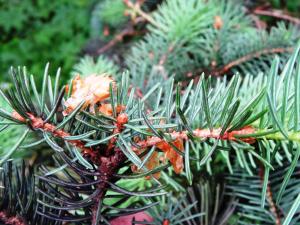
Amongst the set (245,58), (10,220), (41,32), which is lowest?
(10,220)

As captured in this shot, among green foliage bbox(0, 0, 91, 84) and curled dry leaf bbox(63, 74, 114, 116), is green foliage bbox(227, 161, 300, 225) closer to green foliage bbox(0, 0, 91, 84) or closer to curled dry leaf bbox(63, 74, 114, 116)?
curled dry leaf bbox(63, 74, 114, 116)

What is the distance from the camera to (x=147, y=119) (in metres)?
0.21

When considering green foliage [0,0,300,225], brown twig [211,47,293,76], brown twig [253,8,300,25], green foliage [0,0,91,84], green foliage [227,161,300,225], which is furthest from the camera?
green foliage [0,0,91,84]

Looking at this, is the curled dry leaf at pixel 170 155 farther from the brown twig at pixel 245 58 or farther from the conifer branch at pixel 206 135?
the brown twig at pixel 245 58

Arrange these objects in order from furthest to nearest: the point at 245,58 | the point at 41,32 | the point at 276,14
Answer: the point at 41,32
the point at 276,14
the point at 245,58

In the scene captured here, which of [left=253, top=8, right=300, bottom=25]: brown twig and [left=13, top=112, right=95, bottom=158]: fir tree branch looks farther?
[left=253, top=8, right=300, bottom=25]: brown twig

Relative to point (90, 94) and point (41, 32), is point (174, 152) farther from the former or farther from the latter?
point (41, 32)

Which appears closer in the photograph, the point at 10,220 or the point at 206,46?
the point at 10,220

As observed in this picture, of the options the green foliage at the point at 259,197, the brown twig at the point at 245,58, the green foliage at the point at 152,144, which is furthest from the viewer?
the brown twig at the point at 245,58

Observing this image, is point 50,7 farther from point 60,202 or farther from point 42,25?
point 60,202

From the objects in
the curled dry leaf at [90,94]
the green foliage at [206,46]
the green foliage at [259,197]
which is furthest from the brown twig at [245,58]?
the curled dry leaf at [90,94]

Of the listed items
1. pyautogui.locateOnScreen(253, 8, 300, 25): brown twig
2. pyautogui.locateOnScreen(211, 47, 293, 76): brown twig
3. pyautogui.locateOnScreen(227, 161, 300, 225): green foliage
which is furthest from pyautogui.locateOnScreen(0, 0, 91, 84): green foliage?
pyautogui.locateOnScreen(227, 161, 300, 225): green foliage

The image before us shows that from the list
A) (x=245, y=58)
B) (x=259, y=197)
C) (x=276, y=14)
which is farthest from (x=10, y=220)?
Result: (x=276, y=14)

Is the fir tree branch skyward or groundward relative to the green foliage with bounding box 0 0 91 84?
groundward
